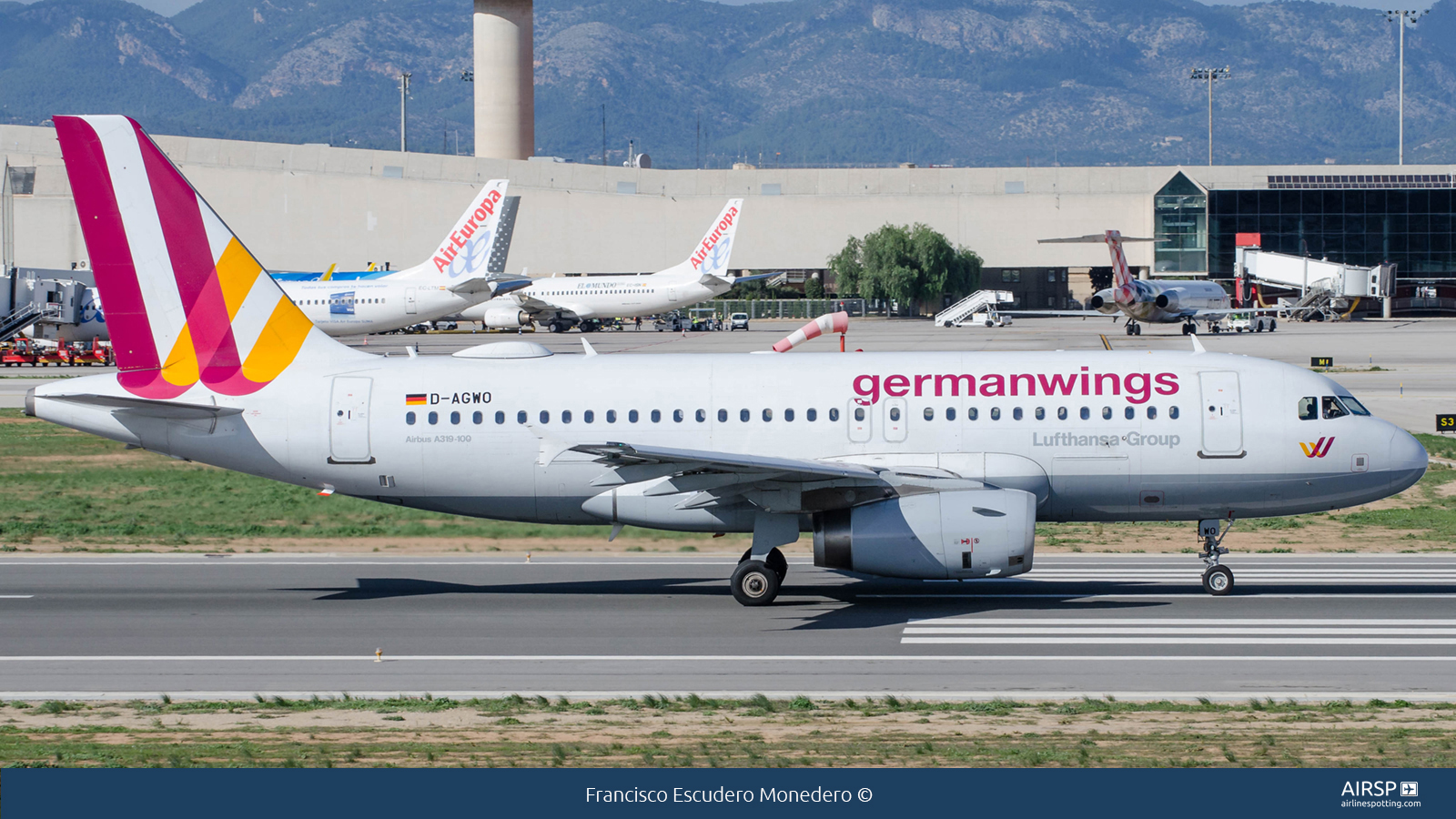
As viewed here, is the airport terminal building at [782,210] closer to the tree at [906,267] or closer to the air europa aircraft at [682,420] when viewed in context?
the tree at [906,267]

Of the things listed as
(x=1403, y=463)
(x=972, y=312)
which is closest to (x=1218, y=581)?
(x=1403, y=463)

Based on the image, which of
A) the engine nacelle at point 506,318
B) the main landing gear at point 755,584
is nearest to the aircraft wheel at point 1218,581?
the main landing gear at point 755,584

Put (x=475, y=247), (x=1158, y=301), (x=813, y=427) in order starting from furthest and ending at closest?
(x=1158, y=301) → (x=475, y=247) → (x=813, y=427)

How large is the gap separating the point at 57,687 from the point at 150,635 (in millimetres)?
3178

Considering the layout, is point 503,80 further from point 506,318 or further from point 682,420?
point 682,420

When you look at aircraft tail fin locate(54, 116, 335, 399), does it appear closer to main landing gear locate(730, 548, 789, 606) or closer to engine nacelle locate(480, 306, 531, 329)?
main landing gear locate(730, 548, 789, 606)

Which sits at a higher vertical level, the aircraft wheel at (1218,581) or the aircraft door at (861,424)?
the aircraft door at (861,424)

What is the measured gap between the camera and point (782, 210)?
542ft

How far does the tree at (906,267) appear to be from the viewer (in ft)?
510

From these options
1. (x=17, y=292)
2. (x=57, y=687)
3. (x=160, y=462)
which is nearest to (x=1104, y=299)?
(x=17, y=292)

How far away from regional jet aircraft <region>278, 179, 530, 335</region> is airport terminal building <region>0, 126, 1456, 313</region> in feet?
250

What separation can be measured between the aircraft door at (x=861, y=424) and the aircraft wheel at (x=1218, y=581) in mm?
6276

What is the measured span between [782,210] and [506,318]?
181 feet

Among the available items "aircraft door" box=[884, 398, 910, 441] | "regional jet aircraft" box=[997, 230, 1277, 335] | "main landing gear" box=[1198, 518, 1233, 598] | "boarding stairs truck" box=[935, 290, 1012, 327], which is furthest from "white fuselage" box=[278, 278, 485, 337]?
"main landing gear" box=[1198, 518, 1233, 598]
